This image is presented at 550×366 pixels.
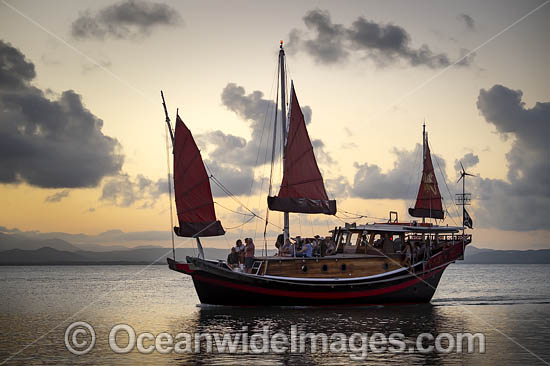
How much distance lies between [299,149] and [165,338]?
1412cm

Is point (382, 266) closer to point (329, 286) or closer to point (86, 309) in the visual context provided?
point (329, 286)

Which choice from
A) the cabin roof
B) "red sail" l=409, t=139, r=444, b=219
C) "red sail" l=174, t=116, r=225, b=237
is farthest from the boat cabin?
"red sail" l=409, t=139, r=444, b=219

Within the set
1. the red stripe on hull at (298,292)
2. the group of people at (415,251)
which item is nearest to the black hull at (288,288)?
the red stripe on hull at (298,292)

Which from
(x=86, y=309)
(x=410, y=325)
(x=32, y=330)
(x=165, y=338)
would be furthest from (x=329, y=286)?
(x=86, y=309)

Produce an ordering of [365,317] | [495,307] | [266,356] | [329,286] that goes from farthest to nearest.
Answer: [495,307] < [329,286] < [365,317] < [266,356]

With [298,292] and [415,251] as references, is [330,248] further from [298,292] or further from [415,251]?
[415,251]

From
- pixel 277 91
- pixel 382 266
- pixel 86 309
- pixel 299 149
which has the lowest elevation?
pixel 86 309

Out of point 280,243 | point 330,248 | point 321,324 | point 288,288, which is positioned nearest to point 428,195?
point 330,248

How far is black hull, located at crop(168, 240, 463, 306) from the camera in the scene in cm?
3188

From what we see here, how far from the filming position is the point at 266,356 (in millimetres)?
20734

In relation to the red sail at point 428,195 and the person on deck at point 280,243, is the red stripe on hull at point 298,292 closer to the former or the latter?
the person on deck at point 280,243

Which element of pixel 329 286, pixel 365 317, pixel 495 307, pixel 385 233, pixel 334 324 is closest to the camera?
pixel 334 324

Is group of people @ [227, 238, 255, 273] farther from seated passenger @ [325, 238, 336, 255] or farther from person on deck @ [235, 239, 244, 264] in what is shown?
seated passenger @ [325, 238, 336, 255]

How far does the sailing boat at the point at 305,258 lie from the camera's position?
3222 centimetres
